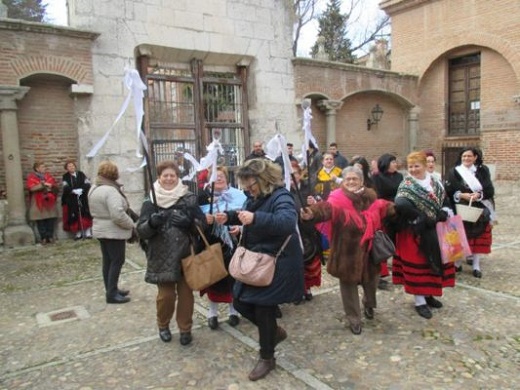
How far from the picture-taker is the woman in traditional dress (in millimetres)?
8828

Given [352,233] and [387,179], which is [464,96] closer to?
[387,179]

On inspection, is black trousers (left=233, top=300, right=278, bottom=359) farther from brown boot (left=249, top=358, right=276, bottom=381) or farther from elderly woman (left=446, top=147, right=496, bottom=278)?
elderly woman (left=446, top=147, right=496, bottom=278)

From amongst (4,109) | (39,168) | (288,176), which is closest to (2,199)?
(39,168)

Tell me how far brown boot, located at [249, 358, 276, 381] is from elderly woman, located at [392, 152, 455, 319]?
5.79 ft

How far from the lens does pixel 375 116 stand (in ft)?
47.5

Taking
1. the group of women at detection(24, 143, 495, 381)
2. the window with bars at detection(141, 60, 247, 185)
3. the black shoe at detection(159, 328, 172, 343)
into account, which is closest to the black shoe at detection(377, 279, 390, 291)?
the group of women at detection(24, 143, 495, 381)

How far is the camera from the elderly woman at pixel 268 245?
3123mm

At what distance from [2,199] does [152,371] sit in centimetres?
672

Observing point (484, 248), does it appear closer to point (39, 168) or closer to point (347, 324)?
point (347, 324)

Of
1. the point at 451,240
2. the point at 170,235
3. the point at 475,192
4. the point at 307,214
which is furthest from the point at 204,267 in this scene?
the point at 475,192

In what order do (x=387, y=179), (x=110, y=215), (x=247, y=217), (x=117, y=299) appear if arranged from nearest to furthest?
(x=247, y=217) → (x=110, y=215) → (x=117, y=299) → (x=387, y=179)

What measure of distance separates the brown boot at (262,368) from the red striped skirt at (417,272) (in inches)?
68.9

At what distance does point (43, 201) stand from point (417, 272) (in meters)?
7.14

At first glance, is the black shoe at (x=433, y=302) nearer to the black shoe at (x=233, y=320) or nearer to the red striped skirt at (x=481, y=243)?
the red striped skirt at (x=481, y=243)
